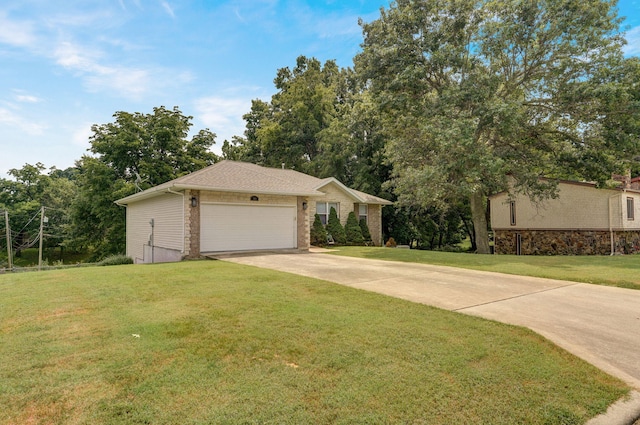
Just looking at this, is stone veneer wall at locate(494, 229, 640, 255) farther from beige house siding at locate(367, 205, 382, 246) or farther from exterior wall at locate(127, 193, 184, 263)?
exterior wall at locate(127, 193, 184, 263)

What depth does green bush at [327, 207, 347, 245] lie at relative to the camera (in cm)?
1903

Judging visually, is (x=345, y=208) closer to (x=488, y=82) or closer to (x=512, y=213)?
(x=488, y=82)

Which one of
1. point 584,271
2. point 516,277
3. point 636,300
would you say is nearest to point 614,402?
point 636,300

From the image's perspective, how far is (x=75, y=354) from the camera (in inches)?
132

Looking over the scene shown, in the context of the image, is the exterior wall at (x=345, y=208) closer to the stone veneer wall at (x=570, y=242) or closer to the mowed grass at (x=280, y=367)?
the stone veneer wall at (x=570, y=242)

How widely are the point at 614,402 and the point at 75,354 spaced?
460cm

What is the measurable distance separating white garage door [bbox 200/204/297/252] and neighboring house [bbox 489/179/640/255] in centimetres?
1088

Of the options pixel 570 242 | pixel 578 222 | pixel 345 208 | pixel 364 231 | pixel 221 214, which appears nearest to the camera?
pixel 221 214

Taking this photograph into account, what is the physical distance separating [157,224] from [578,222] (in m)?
21.1

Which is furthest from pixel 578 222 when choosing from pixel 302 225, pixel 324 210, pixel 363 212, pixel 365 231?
pixel 302 225

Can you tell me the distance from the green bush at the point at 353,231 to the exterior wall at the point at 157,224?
9.21m

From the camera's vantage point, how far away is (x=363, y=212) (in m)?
21.3

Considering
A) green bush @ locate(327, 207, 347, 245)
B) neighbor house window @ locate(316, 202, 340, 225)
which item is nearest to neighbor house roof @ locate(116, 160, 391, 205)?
neighbor house window @ locate(316, 202, 340, 225)

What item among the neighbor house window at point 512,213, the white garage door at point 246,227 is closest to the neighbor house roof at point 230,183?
→ the white garage door at point 246,227
